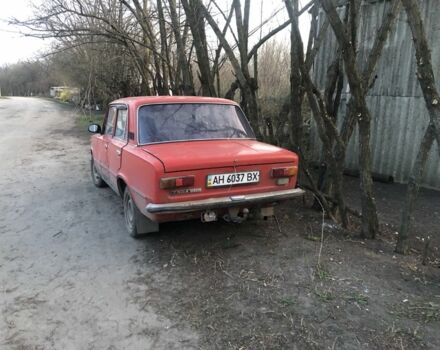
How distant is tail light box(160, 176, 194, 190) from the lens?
4012 millimetres

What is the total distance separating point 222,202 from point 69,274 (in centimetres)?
171

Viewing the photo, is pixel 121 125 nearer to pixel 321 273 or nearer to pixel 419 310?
pixel 321 273

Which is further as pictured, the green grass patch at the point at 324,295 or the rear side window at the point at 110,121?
the rear side window at the point at 110,121

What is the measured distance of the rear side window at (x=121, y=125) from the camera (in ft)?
17.7

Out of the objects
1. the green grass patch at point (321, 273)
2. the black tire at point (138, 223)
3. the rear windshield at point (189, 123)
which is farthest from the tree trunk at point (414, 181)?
the black tire at point (138, 223)

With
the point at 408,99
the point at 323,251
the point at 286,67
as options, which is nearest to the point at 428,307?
the point at 323,251

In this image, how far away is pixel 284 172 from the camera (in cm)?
463

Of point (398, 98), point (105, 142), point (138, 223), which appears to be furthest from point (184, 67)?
point (138, 223)

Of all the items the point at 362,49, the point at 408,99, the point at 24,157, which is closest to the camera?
the point at 408,99

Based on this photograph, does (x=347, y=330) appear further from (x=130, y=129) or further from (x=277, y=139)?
(x=277, y=139)

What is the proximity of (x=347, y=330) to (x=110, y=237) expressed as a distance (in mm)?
3162

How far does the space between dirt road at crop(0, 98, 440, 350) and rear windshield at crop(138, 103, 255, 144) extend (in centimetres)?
118

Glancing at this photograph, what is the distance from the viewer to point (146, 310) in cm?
344

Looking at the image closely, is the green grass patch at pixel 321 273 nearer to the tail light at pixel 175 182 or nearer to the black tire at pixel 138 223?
the tail light at pixel 175 182
